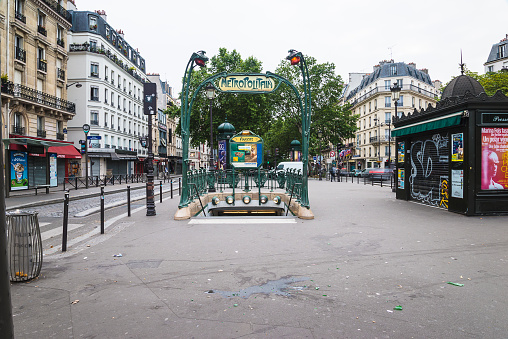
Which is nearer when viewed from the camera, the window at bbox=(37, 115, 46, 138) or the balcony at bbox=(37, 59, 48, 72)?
the window at bbox=(37, 115, 46, 138)

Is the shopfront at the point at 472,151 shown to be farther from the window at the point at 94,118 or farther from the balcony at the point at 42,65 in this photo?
the window at the point at 94,118

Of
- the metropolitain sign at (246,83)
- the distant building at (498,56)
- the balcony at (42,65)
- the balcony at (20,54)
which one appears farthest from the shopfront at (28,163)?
the distant building at (498,56)

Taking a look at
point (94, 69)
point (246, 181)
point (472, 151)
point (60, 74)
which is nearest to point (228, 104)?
point (94, 69)

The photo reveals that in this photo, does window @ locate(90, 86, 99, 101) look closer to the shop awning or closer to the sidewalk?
the shop awning

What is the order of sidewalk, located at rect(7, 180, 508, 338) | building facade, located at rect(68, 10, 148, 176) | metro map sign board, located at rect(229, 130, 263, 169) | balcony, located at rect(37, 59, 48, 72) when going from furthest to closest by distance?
building facade, located at rect(68, 10, 148, 176)
balcony, located at rect(37, 59, 48, 72)
metro map sign board, located at rect(229, 130, 263, 169)
sidewalk, located at rect(7, 180, 508, 338)

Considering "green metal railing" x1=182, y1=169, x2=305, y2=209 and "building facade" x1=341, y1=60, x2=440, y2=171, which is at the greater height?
→ "building facade" x1=341, y1=60, x2=440, y2=171

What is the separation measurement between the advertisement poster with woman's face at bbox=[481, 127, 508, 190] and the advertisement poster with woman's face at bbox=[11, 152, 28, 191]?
65.0ft

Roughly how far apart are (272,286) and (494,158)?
8807 mm

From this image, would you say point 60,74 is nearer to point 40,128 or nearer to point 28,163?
point 40,128

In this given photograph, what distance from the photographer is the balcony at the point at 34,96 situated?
75.6ft

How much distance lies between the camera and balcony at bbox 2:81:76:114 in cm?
2305

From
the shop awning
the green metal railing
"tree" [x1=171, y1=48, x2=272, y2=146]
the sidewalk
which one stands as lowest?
the sidewalk

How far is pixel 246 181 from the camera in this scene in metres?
13.8

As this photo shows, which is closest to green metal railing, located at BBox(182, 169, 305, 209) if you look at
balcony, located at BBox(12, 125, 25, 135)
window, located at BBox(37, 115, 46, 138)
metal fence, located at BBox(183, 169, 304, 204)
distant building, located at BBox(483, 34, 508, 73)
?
metal fence, located at BBox(183, 169, 304, 204)
